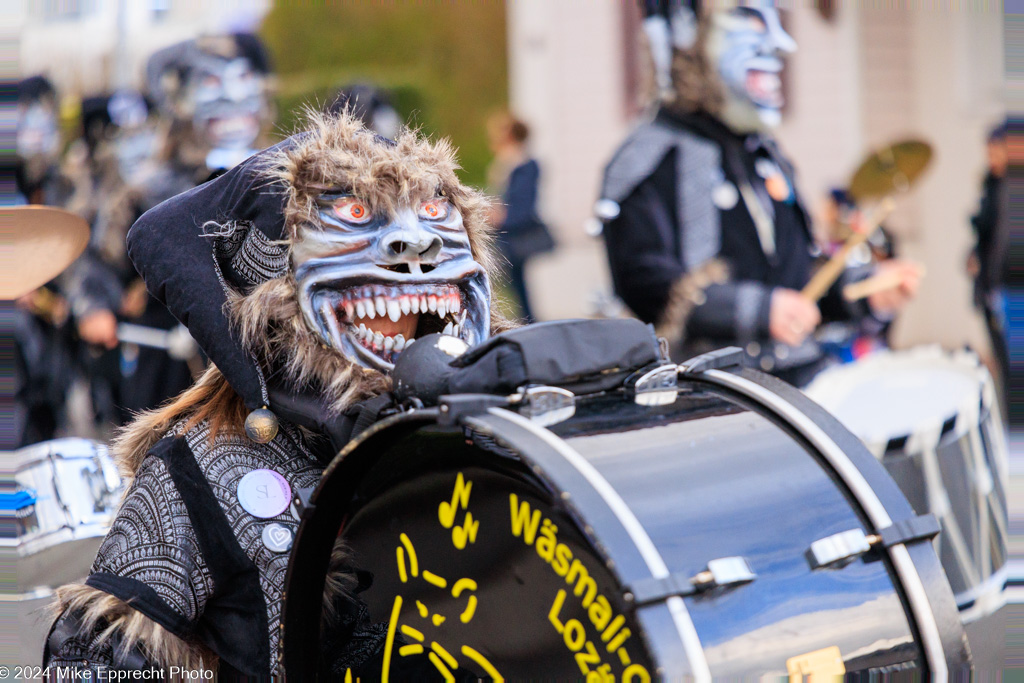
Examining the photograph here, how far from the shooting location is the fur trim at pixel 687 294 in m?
4.72

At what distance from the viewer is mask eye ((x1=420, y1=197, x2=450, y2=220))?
217cm

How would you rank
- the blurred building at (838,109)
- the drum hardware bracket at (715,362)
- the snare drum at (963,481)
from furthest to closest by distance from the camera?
the blurred building at (838,109), the snare drum at (963,481), the drum hardware bracket at (715,362)

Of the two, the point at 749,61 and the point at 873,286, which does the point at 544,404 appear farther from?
the point at 749,61

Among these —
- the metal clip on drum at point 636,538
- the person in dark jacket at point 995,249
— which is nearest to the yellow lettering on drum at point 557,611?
the metal clip on drum at point 636,538

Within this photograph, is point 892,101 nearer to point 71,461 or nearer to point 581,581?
point 71,461

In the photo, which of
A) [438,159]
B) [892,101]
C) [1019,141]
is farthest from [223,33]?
[892,101]

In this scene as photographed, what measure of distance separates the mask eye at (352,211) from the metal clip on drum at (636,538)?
51 centimetres

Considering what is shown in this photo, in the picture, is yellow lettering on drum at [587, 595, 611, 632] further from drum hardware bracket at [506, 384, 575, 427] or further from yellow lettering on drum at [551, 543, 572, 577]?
drum hardware bracket at [506, 384, 575, 427]

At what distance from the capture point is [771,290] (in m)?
4.66

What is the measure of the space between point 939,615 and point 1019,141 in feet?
14.5

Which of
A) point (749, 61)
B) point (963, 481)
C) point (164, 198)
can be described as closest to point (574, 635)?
point (963, 481)

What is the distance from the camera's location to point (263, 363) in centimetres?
216

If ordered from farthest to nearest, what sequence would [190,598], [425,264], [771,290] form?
[771,290], [425,264], [190,598]

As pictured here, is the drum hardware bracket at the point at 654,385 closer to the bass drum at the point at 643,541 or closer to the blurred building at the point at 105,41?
the bass drum at the point at 643,541
